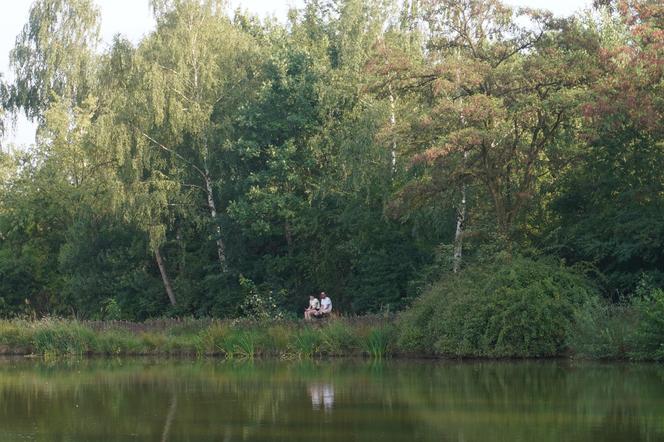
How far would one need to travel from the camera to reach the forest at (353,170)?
28.3 meters

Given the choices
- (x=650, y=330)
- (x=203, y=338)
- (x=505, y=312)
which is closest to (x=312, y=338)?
(x=203, y=338)

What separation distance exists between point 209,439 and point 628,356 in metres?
14.4

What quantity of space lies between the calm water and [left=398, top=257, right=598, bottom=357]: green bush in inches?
39.4

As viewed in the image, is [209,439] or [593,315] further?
[593,315]

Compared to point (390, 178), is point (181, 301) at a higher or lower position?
lower

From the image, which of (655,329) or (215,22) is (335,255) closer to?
(215,22)

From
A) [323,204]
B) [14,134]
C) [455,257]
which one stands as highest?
[14,134]

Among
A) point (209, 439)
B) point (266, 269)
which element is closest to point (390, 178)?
point (266, 269)

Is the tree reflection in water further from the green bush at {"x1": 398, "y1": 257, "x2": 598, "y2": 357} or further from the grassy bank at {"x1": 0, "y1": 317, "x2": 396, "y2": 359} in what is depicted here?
the grassy bank at {"x1": 0, "y1": 317, "x2": 396, "y2": 359}

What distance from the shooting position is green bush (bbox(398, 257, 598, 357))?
25938 mm

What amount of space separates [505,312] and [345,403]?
966 centimetres

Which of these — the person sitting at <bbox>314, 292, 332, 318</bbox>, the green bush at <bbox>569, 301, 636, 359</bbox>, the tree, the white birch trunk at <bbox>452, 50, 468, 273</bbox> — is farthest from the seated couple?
the tree

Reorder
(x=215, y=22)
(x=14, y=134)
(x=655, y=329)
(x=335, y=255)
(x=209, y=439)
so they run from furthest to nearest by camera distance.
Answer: (x=14, y=134), (x=215, y=22), (x=335, y=255), (x=655, y=329), (x=209, y=439)

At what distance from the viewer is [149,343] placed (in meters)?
33.1
